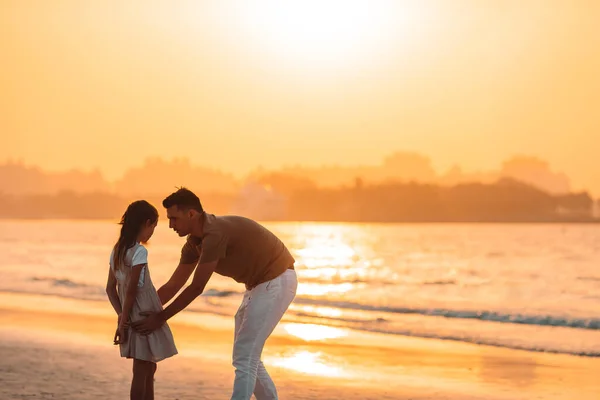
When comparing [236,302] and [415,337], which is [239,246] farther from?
[236,302]

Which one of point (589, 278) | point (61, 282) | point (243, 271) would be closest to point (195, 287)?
point (243, 271)

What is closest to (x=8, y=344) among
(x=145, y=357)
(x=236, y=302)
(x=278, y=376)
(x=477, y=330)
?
(x=278, y=376)

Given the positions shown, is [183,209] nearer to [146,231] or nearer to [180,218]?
[180,218]

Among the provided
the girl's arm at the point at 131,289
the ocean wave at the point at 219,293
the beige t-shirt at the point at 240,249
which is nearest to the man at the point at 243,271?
the beige t-shirt at the point at 240,249

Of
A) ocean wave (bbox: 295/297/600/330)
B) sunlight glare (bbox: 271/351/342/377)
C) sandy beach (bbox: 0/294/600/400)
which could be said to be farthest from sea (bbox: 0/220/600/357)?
sunlight glare (bbox: 271/351/342/377)

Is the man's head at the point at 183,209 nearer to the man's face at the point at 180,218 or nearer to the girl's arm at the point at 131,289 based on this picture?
the man's face at the point at 180,218

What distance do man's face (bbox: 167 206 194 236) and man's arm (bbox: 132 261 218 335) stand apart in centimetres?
26

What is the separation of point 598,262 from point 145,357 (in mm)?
47170

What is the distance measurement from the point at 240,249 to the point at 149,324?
32.2 inches

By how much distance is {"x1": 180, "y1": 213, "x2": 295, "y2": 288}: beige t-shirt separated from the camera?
5824 mm

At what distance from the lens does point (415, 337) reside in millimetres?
15312

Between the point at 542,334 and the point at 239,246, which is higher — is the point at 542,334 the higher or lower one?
the lower one

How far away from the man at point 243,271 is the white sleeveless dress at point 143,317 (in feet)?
0.26

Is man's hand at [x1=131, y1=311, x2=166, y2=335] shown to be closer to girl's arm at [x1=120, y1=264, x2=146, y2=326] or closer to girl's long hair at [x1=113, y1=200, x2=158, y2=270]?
girl's arm at [x1=120, y1=264, x2=146, y2=326]
